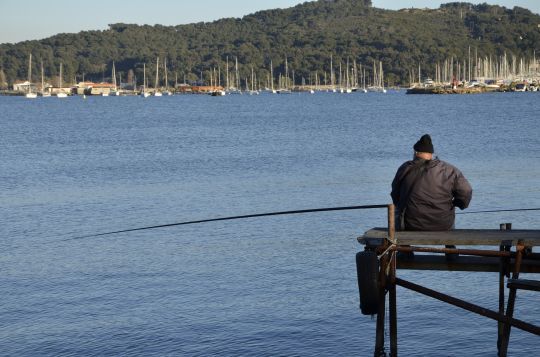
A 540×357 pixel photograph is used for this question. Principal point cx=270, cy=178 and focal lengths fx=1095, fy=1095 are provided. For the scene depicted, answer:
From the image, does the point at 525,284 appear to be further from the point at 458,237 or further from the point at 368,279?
the point at 368,279

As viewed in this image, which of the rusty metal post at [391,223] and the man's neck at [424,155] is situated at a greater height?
the man's neck at [424,155]

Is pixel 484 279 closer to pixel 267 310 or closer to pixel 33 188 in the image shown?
pixel 267 310

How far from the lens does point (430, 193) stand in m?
13.4

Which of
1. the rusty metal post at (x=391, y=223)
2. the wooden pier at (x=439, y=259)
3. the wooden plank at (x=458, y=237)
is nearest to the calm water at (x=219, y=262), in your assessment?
the wooden pier at (x=439, y=259)

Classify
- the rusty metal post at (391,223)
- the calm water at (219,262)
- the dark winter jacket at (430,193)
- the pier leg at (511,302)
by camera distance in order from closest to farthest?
the rusty metal post at (391,223), the pier leg at (511,302), the dark winter jacket at (430,193), the calm water at (219,262)

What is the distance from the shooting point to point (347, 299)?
63.1 ft

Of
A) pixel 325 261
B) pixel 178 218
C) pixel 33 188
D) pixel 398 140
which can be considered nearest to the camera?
pixel 325 261

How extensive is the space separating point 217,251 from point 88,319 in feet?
22.8

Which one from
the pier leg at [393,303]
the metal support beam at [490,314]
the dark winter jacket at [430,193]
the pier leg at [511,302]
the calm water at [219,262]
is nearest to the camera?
the metal support beam at [490,314]

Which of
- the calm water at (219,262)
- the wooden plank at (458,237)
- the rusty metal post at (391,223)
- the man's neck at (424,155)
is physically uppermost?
the man's neck at (424,155)

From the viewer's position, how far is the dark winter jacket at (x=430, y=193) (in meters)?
13.4

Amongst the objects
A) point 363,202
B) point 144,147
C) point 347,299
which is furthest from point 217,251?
point 144,147

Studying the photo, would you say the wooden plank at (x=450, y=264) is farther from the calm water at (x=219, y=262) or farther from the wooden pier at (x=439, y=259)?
the calm water at (x=219, y=262)

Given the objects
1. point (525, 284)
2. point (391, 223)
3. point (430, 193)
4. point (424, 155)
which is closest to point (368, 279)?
point (391, 223)
